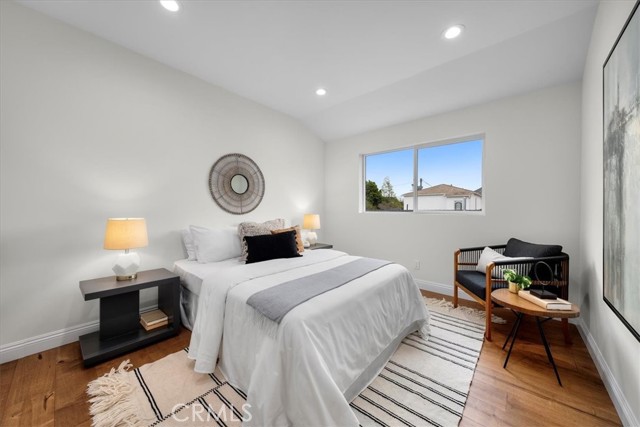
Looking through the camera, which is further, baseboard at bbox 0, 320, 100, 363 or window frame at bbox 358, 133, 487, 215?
window frame at bbox 358, 133, 487, 215

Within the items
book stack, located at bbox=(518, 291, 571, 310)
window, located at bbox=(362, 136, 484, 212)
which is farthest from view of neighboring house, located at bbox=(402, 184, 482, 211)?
book stack, located at bbox=(518, 291, 571, 310)

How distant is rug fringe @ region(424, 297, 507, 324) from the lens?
2.65 metres

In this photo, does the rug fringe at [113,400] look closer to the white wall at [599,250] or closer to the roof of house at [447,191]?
the white wall at [599,250]

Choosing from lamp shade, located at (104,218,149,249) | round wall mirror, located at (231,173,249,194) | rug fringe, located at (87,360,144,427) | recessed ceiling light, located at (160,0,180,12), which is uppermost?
recessed ceiling light, located at (160,0,180,12)

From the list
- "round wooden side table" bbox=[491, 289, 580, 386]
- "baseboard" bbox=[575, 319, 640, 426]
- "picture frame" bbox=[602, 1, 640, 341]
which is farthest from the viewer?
"round wooden side table" bbox=[491, 289, 580, 386]

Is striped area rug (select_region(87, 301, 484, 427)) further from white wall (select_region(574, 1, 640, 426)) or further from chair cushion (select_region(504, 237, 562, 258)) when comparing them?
chair cushion (select_region(504, 237, 562, 258))

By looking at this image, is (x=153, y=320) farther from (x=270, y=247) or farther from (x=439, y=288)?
(x=439, y=288)

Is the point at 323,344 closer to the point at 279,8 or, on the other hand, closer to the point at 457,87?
the point at 279,8

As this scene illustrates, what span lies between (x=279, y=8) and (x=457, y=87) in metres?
2.13

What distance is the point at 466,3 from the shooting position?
1884 millimetres

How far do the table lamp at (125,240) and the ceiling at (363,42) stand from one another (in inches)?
69.0

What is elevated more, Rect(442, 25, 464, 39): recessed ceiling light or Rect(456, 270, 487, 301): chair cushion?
Rect(442, 25, 464, 39): recessed ceiling light

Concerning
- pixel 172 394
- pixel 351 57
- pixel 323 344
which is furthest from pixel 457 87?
pixel 172 394

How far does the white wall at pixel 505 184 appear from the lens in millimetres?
2568
